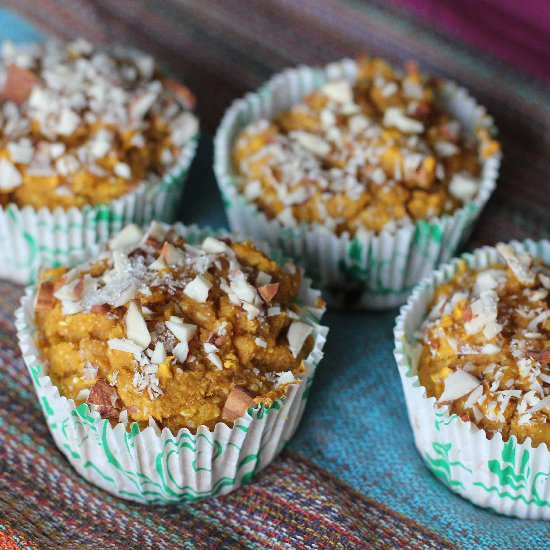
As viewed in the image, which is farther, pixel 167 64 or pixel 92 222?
pixel 167 64

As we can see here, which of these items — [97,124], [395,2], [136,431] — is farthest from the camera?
[395,2]

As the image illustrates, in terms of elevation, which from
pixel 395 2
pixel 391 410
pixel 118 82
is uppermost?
pixel 395 2

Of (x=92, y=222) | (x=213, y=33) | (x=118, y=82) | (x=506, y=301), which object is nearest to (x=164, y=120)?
(x=118, y=82)

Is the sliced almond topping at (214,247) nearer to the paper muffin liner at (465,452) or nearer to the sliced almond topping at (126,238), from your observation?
the sliced almond topping at (126,238)

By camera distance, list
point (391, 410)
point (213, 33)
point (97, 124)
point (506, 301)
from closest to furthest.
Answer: point (506, 301) < point (391, 410) < point (97, 124) < point (213, 33)

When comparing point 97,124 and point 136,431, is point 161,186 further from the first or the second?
point 136,431

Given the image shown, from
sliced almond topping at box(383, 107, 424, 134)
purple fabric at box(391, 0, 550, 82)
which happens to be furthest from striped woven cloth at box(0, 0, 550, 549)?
sliced almond topping at box(383, 107, 424, 134)

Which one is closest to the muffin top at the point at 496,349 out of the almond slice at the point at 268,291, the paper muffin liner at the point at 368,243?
the paper muffin liner at the point at 368,243

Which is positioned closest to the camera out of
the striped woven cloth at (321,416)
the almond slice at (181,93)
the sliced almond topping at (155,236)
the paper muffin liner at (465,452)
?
the paper muffin liner at (465,452)
